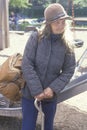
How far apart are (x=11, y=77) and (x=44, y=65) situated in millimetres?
1037

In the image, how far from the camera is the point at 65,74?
341cm

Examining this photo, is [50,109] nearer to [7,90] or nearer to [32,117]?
[32,117]

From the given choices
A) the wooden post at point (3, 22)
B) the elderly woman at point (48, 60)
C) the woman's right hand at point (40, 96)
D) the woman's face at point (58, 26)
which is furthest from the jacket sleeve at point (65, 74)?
the wooden post at point (3, 22)

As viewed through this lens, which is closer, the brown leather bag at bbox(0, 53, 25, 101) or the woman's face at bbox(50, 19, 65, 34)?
the woman's face at bbox(50, 19, 65, 34)

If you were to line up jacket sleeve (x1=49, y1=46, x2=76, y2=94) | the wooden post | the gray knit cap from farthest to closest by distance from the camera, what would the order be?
the wooden post → jacket sleeve (x1=49, y1=46, x2=76, y2=94) → the gray knit cap

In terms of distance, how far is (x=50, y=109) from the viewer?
11.6ft

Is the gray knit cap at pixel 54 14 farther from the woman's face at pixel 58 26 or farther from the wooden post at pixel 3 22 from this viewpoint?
the wooden post at pixel 3 22

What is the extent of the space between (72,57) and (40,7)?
152ft

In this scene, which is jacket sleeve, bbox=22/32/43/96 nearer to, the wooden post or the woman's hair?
the woman's hair

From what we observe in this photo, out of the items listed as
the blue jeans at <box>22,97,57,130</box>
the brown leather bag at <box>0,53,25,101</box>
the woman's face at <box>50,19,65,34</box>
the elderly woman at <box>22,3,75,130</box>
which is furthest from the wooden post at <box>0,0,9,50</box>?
the woman's face at <box>50,19,65,34</box>

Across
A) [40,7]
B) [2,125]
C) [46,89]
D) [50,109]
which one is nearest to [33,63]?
[46,89]

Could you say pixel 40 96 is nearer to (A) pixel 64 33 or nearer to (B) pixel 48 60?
(B) pixel 48 60

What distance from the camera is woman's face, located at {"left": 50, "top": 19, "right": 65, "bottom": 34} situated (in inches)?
127

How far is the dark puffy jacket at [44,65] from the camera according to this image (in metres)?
3.27
